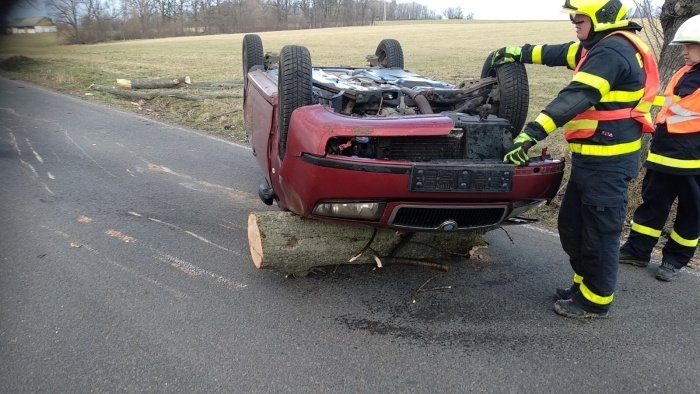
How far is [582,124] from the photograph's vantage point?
3203 mm

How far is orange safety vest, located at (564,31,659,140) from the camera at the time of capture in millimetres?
3119

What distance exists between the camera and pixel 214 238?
441 cm

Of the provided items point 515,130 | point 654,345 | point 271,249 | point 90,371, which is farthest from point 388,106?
point 90,371

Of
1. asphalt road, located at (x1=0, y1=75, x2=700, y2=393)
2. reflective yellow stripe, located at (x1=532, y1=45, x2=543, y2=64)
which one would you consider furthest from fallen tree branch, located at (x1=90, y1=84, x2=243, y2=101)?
reflective yellow stripe, located at (x1=532, y1=45, x2=543, y2=64)

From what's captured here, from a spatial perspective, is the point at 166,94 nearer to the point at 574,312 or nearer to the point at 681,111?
the point at 681,111

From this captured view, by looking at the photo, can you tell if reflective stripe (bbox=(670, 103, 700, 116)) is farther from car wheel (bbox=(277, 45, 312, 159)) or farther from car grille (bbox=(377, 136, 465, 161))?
car wheel (bbox=(277, 45, 312, 159))

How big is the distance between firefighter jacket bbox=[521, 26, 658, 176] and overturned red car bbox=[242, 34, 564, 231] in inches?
10.3

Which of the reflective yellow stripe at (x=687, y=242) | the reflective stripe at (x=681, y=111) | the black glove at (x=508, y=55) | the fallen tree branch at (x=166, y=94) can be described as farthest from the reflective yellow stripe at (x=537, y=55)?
the fallen tree branch at (x=166, y=94)

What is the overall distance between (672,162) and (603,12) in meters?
1.52

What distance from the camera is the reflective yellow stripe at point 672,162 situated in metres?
3.89

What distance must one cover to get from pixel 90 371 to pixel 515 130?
3.02 metres

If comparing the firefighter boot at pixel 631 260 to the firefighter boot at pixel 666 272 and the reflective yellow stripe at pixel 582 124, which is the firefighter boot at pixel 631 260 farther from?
the reflective yellow stripe at pixel 582 124

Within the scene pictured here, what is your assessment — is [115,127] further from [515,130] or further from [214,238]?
[515,130]

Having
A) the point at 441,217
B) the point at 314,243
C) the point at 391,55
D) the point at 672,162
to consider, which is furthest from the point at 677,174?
the point at 391,55
